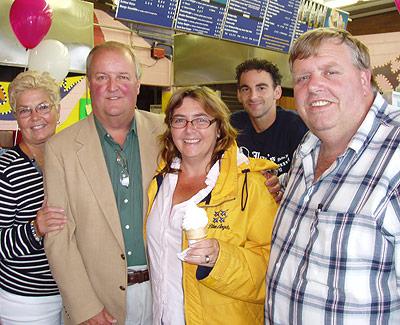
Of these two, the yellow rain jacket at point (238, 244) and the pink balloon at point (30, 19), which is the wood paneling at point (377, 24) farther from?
the yellow rain jacket at point (238, 244)

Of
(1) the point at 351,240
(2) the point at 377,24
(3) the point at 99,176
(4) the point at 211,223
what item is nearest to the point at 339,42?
(1) the point at 351,240

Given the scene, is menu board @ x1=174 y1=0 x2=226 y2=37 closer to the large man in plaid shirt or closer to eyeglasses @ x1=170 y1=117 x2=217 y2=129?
eyeglasses @ x1=170 y1=117 x2=217 y2=129

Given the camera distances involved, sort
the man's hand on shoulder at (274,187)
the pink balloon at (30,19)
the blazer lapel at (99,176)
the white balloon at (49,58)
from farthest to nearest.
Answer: the white balloon at (49,58) < the pink balloon at (30,19) < the blazer lapel at (99,176) < the man's hand on shoulder at (274,187)

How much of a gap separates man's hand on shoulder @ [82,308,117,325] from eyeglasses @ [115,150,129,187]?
2.44 feet

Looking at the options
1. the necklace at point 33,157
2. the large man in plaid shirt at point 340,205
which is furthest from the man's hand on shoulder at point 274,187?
the necklace at point 33,157

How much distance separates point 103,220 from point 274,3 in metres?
4.80

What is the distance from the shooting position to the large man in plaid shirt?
1.41 m

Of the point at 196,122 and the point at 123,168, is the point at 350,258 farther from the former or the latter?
the point at 123,168

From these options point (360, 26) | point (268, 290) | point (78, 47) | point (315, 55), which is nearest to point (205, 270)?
point (268, 290)

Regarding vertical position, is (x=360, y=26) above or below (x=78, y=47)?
above

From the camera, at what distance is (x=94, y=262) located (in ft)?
7.73

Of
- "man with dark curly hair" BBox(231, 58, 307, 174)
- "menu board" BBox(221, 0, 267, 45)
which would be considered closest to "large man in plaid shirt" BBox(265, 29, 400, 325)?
"man with dark curly hair" BBox(231, 58, 307, 174)

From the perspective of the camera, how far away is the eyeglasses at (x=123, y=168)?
96.3 inches

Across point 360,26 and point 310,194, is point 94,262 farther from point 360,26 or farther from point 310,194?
point 360,26
